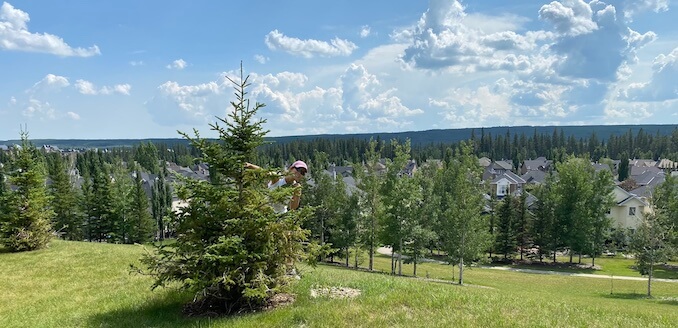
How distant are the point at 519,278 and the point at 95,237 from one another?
39087mm

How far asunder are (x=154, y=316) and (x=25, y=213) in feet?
44.4

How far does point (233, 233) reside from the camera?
7.50 m

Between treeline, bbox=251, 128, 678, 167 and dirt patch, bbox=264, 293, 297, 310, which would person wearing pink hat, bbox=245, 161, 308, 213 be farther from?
treeline, bbox=251, 128, 678, 167

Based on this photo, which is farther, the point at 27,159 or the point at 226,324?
the point at 27,159

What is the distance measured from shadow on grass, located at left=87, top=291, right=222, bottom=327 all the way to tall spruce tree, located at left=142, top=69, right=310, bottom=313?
1.35 feet

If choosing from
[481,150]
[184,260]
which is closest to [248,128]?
[184,260]

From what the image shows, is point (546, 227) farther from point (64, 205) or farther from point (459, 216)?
point (64, 205)

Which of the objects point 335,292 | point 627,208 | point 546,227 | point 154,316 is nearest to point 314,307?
point 335,292

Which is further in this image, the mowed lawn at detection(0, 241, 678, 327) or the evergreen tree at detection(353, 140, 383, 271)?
the evergreen tree at detection(353, 140, 383, 271)

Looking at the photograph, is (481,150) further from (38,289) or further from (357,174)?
(38,289)

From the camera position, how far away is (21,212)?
709 inches

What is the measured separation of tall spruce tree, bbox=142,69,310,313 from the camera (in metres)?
7.29

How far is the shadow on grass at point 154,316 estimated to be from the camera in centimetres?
739

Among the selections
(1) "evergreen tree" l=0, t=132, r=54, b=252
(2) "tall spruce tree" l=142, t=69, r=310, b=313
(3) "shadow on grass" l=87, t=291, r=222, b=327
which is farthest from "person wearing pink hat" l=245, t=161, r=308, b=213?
(1) "evergreen tree" l=0, t=132, r=54, b=252
